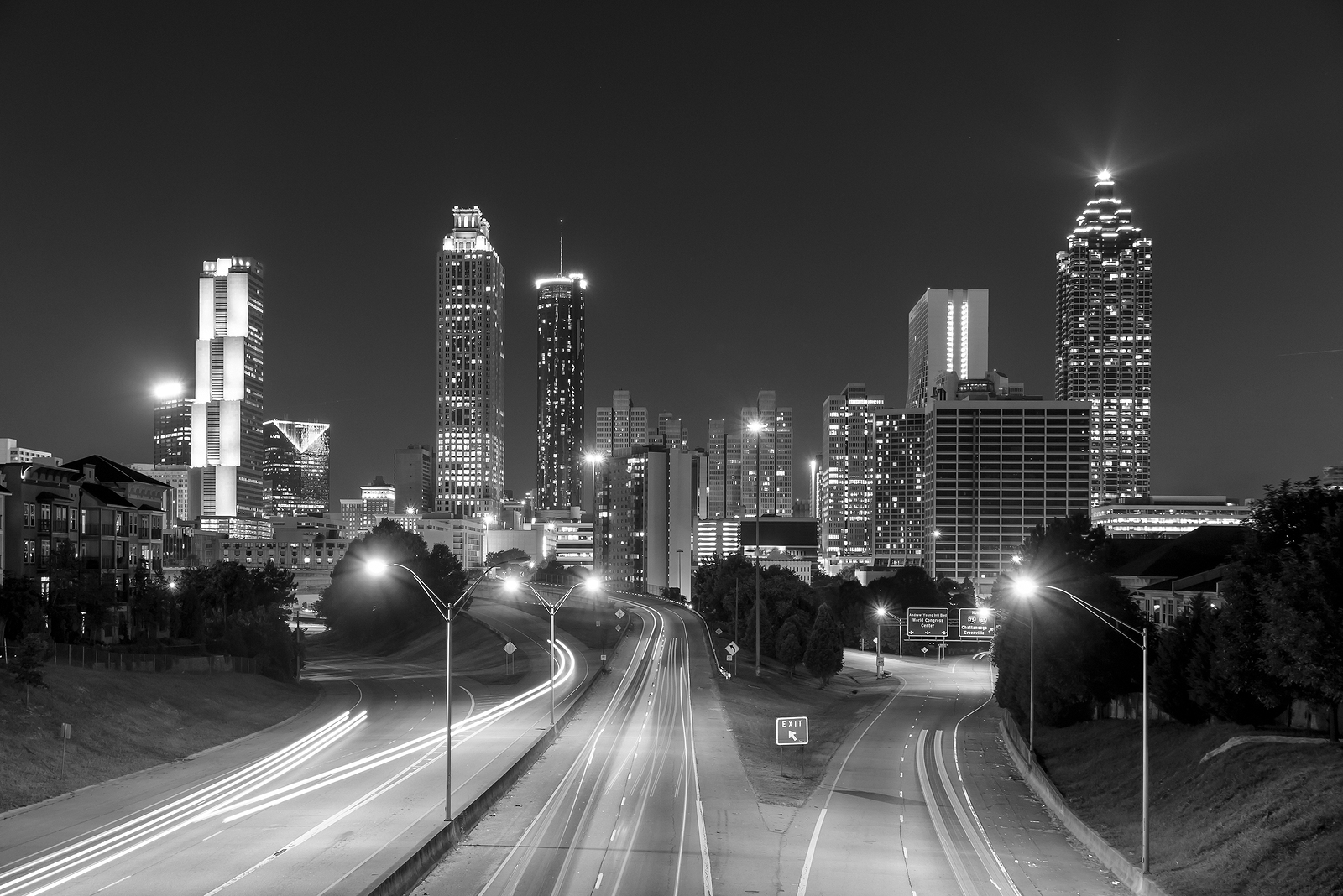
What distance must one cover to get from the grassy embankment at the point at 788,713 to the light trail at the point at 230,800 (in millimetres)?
14512

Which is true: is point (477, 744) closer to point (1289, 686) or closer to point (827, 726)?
point (827, 726)

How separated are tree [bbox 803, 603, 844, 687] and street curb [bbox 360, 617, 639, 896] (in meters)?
43.8

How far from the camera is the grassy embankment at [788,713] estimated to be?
51438 mm

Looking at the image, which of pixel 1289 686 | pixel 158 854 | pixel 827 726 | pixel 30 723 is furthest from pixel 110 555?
Answer: pixel 1289 686

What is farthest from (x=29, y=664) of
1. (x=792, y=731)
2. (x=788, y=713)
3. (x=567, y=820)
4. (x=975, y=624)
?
(x=975, y=624)

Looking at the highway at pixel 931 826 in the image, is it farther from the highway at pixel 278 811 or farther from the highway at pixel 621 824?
the highway at pixel 278 811

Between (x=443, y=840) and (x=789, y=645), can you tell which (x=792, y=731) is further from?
(x=789, y=645)

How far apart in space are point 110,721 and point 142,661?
13.3 metres

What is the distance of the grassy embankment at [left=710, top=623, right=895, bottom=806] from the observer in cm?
5144

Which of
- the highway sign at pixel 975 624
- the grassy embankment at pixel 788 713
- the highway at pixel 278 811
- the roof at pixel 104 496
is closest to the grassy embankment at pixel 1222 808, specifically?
the grassy embankment at pixel 788 713

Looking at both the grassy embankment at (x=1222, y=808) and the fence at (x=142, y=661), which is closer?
the grassy embankment at (x=1222, y=808)

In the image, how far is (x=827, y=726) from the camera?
232ft

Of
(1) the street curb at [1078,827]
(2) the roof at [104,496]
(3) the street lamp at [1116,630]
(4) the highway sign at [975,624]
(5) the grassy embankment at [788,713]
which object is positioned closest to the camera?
Result: (3) the street lamp at [1116,630]

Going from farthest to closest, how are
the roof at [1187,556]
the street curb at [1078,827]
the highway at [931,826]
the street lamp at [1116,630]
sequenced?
the roof at [1187,556] → the highway at [931,826] → the street curb at [1078,827] → the street lamp at [1116,630]
